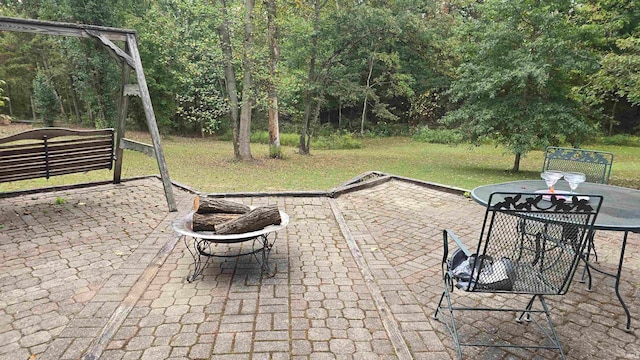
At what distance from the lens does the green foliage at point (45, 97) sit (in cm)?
1869

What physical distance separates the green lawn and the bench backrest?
2.03 m

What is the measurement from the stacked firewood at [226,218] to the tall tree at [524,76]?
8257 millimetres

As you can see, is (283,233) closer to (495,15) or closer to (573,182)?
(573,182)

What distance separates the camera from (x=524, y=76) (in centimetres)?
908

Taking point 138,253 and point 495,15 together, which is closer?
point 138,253

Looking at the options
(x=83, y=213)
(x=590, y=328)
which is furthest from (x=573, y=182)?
(x=83, y=213)

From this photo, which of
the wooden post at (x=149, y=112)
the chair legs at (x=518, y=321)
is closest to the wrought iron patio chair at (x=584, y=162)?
the chair legs at (x=518, y=321)

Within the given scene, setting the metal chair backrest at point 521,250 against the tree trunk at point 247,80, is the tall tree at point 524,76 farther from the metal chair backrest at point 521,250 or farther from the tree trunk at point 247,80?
the metal chair backrest at point 521,250

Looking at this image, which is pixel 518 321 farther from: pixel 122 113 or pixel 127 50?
pixel 122 113

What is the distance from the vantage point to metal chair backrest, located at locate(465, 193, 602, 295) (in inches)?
85.7

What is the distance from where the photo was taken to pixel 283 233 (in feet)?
15.1

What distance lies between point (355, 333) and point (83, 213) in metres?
4.34

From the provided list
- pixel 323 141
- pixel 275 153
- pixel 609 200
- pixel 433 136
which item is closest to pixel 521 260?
pixel 609 200

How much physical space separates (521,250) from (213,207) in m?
2.64
